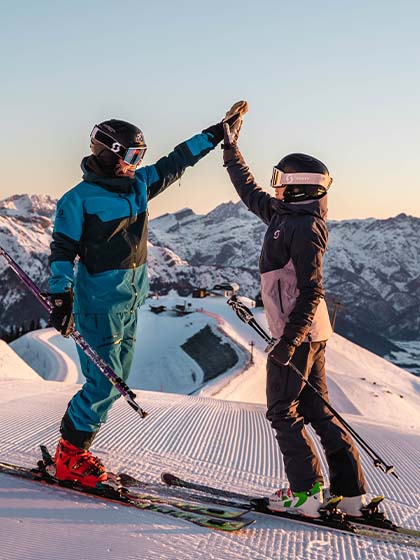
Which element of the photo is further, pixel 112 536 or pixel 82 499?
pixel 82 499

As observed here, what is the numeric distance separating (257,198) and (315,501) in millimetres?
2580

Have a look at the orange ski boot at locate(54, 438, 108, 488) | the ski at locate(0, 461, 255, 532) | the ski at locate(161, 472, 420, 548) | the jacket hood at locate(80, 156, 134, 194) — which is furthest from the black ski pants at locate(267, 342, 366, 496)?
the jacket hood at locate(80, 156, 134, 194)

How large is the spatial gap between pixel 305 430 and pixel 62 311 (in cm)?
208

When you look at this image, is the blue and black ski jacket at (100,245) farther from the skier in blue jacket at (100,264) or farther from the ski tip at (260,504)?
the ski tip at (260,504)

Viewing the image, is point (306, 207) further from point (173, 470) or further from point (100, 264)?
point (173, 470)

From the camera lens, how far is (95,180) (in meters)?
4.46

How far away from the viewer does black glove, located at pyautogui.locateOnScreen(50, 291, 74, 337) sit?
421 centimetres

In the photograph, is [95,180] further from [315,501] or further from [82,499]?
[315,501]

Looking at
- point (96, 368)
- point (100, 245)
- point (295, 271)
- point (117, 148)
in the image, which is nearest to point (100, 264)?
point (100, 245)

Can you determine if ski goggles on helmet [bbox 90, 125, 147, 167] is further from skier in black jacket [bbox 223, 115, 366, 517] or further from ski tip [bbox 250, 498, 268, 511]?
ski tip [bbox 250, 498, 268, 511]

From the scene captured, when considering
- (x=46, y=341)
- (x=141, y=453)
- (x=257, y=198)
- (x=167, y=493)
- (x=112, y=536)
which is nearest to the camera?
(x=112, y=536)

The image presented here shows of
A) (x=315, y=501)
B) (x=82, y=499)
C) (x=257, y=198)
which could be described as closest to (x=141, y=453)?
(x=82, y=499)

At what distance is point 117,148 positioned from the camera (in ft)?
14.9

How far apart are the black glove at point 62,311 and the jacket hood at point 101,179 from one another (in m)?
0.91
